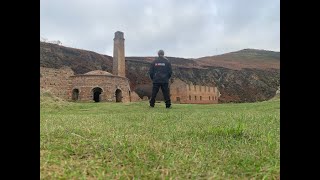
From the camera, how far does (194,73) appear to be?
50.7 metres

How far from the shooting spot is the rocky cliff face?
39447 mm

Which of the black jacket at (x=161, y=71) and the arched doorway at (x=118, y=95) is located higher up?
the black jacket at (x=161, y=71)

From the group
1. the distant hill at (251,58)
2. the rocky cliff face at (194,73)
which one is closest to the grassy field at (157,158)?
the rocky cliff face at (194,73)

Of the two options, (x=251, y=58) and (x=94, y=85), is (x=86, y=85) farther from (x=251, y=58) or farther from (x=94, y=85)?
(x=251, y=58)

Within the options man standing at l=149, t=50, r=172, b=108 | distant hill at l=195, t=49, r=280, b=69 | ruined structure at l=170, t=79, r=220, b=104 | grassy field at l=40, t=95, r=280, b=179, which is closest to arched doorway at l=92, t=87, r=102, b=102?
ruined structure at l=170, t=79, r=220, b=104

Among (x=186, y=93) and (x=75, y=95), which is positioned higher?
(x=186, y=93)

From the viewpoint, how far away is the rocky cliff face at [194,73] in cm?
3945

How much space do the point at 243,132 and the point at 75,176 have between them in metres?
2.54

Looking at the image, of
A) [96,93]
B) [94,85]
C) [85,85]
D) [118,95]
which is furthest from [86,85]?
[96,93]

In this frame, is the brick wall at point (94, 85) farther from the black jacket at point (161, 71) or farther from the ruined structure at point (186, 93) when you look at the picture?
the black jacket at point (161, 71)

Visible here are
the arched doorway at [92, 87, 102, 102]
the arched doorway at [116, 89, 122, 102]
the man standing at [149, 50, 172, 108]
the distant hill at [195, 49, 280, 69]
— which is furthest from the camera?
the distant hill at [195, 49, 280, 69]

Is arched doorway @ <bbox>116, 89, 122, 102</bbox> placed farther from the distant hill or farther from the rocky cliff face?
the distant hill

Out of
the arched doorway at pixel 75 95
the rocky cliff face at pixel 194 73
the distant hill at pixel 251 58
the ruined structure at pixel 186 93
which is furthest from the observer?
the distant hill at pixel 251 58
